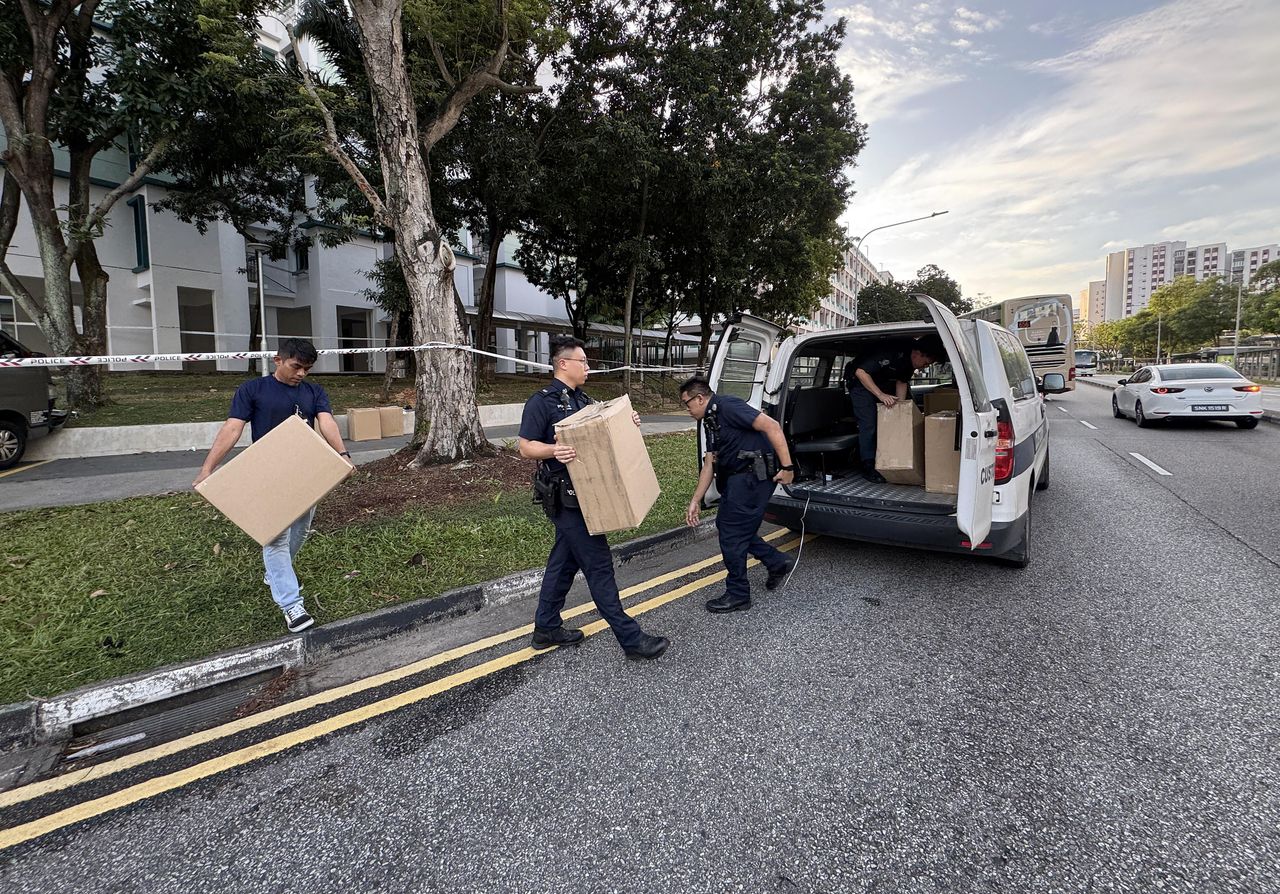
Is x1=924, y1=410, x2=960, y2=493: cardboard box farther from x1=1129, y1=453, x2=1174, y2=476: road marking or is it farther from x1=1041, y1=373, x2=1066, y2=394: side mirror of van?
x1=1129, y1=453, x2=1174, y2=476: road marking

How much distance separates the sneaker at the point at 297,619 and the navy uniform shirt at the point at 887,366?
4971mm

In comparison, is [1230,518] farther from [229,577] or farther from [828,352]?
[229,577]

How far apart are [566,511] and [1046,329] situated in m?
20.7

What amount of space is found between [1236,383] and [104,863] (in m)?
16.5

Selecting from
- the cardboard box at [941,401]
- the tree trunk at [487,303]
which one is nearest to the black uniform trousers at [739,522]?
the cardboard box at [941,401]

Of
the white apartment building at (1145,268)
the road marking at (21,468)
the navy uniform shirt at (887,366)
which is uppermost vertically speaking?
the white apartment building at (1145,268)

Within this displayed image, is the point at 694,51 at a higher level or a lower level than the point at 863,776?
higher

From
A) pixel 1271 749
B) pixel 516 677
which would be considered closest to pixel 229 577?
pixel 516 677

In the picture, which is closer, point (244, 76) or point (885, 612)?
point (885, 612)

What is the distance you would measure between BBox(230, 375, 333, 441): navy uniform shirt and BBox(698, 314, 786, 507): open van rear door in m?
2.80

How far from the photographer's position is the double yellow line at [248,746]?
2270 millimetres

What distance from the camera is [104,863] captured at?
78.9 inches

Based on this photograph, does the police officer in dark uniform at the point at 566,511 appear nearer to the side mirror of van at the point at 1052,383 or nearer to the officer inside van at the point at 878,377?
the officer inside van at the point at 878,377

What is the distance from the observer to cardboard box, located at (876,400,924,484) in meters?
5.18
